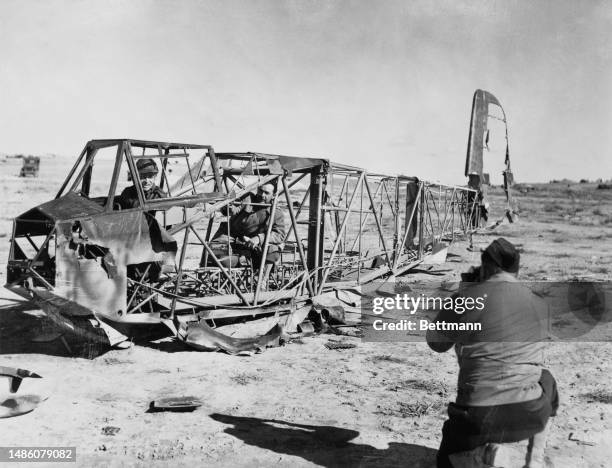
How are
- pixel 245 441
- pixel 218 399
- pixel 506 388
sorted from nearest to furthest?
pixel 506 388 < pixel 245 441 < pixel 218 399

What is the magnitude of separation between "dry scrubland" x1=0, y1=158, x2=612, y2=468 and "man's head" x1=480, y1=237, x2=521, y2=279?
7.16ft

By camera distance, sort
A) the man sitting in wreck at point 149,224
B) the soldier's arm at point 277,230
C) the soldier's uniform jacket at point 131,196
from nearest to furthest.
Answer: the man sitting in wreck at point 149,224, the soldier's uniform jacket at point 131,196, the soldier's arm at point 277,230

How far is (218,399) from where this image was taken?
6.34 m

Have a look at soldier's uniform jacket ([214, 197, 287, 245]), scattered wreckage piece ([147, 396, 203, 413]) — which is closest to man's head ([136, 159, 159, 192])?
soldier's uniform jacket ([214, 197, 287, 245])

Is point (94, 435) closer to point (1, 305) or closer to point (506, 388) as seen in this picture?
point (506, 388)

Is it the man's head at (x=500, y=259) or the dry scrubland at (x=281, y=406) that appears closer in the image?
the man's head at (x=500, y=259)

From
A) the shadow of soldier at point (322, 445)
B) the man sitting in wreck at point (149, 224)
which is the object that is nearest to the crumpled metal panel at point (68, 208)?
the man sitting in wreck at point (149, 224)

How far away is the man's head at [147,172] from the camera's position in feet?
27.6

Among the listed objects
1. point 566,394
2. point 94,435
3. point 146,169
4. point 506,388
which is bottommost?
point 94,435

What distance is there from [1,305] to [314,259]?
19.6ft

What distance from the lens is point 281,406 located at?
6148mm

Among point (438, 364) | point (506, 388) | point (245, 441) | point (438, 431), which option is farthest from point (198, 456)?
point (438, 364)

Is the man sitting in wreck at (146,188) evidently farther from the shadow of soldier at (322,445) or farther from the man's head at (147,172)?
the shadow of soldier at (322,445)

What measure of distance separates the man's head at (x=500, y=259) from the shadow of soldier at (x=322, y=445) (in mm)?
2167
